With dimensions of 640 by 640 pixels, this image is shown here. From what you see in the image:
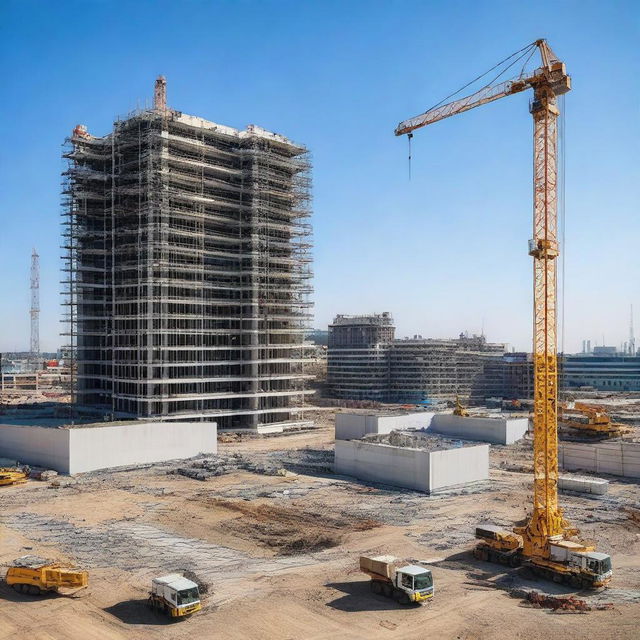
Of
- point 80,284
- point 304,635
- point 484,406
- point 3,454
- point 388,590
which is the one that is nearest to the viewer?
point 304,635

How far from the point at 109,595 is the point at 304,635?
410 inches

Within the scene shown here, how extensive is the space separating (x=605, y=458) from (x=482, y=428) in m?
22.1

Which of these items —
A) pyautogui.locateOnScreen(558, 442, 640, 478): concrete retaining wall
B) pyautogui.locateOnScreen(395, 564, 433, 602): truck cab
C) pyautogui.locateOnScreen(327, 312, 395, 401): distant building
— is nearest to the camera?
pyautogui.locateOnScreen(395, 564, 433, 602): truck cab

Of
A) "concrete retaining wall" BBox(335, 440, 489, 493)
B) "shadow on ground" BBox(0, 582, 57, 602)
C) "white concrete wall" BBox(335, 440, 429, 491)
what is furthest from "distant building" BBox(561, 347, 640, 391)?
"shadow on ground" BBox(0, 582, 57, 602)

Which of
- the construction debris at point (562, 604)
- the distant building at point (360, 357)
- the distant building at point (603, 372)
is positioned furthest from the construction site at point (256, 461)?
the distant building at point (603, 372)

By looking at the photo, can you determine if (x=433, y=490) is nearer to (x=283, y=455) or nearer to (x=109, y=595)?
(x=283, y=455)

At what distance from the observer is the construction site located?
30844 mm

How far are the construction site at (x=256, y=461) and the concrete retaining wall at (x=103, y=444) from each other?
0.23 m

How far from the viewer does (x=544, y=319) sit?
39562mm

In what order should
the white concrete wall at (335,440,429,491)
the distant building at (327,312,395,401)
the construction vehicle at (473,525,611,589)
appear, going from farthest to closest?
1. the distant building at (327,312,395,401)
2. the white concrete wall at (335,440,429,491)
3. the construction vehicle at (473,525,611,589)

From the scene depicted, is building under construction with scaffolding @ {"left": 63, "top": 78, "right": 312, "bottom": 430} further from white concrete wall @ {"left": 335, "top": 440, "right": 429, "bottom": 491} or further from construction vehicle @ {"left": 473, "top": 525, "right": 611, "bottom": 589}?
construction vehicle @ {"left": 473, "top": 525, "right": 611, "bottom": 589}

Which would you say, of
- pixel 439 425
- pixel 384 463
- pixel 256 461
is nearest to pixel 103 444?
pixel 256 461

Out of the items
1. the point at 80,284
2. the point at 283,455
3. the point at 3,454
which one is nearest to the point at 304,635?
the point at 283,455

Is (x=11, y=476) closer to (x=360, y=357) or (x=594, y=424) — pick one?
(x=594, y=424)
